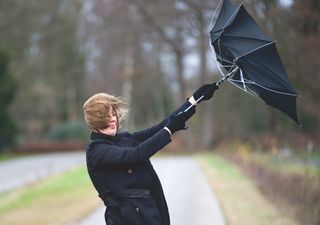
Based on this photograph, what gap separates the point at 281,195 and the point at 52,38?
4665cm

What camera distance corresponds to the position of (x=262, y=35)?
4.39 m

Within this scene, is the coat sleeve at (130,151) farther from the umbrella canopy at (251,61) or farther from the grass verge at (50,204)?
the grass verge at (50,204)

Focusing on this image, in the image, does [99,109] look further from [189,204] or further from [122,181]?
[189,204]

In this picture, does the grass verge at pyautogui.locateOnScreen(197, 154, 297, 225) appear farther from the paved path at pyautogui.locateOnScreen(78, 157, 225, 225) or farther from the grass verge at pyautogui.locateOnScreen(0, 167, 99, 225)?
the grass verge at pyautogui.locateOnScreen(0, 167, 99, 225)

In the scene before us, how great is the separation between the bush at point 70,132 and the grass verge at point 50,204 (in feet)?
118

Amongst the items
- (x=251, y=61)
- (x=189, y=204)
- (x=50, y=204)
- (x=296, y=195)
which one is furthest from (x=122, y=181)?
(x=50, y=204)

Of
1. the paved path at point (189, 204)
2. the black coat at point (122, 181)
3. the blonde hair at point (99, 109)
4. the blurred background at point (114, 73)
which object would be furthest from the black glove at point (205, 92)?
the blurred background at point (114, 73)

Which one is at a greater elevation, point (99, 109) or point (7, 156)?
point (7, 156)

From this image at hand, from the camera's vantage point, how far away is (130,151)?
3840mm

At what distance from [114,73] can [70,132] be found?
24.2 ft

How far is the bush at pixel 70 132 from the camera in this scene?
55875mm

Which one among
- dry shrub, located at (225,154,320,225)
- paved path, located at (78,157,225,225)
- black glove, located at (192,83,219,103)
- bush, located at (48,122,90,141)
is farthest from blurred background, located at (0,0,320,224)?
black glove, located at (192,83,219,103)

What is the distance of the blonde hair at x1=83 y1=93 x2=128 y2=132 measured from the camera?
395 centimetres

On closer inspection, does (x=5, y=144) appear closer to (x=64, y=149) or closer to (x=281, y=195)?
(x=64, y=149)
